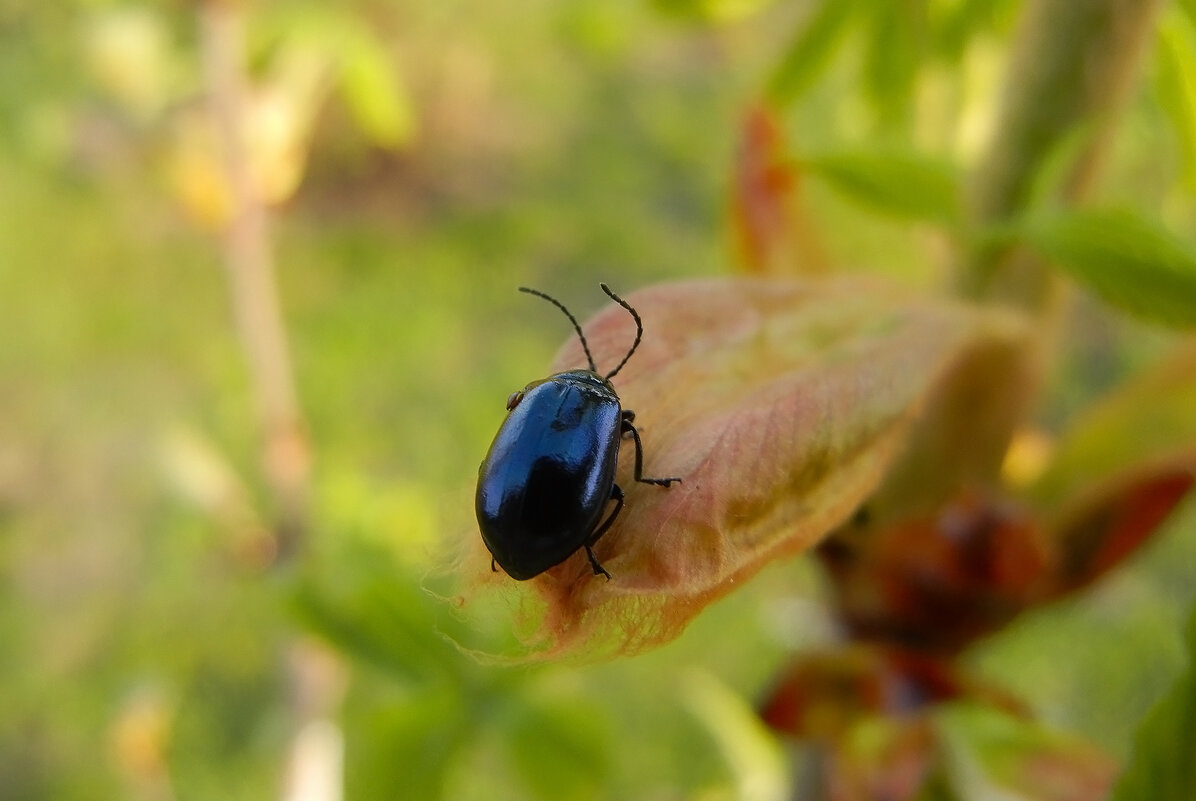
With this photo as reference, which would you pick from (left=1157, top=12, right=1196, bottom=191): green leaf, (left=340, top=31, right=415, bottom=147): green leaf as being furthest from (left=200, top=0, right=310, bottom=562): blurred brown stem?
(left=1157, top=12, right=1196, bottom=191): green leaf

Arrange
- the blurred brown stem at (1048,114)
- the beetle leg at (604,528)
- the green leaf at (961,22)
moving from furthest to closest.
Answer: the green leaf at (961,22), the blurred brown stem at (1048,114), the beetle leg at (604,528)

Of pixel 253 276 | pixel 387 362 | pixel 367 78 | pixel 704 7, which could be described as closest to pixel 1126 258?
pixel 704 7

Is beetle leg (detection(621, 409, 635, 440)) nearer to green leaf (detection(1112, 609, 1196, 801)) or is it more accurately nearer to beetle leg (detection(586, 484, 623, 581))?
beetle leg (detection(586, 484, 623, 581))

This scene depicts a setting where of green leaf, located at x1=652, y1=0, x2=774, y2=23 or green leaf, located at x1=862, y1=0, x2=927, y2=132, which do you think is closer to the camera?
green leaf, located at x1=862, y1=0, x2=927, y2=132

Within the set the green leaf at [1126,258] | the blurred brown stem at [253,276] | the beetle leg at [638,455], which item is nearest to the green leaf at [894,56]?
the green leaf at [1126,258]

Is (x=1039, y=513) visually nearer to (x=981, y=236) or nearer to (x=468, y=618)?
(x=981, y=236)

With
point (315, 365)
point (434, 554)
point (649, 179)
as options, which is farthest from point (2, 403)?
point (434, 554)

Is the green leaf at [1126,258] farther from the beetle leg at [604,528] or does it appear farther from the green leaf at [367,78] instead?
the green leaf at [367,78]
